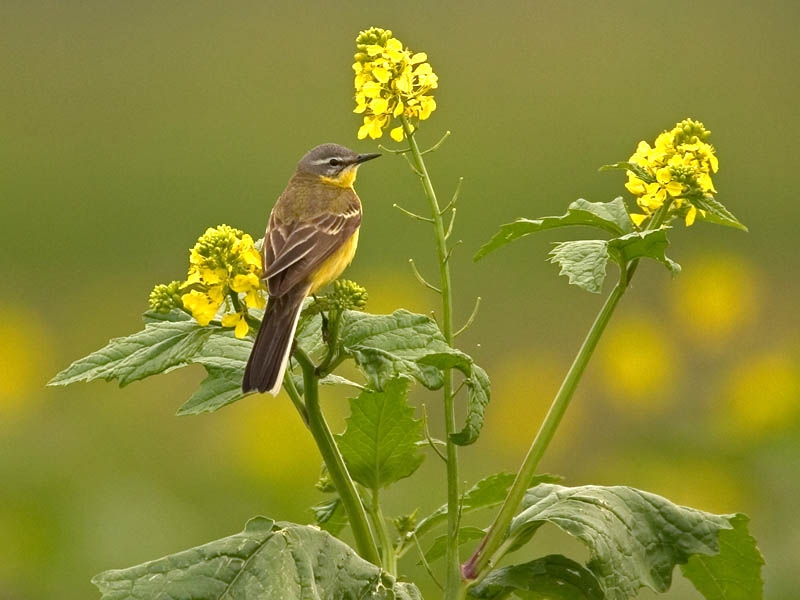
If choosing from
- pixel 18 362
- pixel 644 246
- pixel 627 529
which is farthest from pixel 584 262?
pixel 18 362

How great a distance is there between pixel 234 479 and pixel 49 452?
1091 mm

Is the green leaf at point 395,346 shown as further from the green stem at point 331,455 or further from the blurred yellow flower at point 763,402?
the blurred yellow flower at point 763,402

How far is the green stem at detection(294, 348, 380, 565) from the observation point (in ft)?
8.68

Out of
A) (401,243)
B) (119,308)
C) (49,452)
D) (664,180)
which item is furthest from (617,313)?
(664,180)

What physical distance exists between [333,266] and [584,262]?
902 millimetres

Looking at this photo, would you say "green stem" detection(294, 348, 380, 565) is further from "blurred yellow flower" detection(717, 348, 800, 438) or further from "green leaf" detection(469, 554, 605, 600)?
"blurred yellow flower" detection(717, 348, 800, 438)

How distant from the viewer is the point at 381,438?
120 inches

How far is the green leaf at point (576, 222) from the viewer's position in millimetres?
2867

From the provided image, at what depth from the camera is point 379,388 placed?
257cm

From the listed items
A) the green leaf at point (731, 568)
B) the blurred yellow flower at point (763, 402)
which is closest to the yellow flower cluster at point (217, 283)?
the green leaf at point (731, 568)

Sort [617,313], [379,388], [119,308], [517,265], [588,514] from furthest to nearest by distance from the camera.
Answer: [517,265] < [119,308] < [617,313] < [588,514] < [379,388]

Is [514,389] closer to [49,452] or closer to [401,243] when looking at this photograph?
[49,452]

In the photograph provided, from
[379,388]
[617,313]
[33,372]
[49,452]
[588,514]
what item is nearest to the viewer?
[379,388]

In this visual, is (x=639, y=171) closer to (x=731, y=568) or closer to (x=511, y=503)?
(x=511, y=503)
